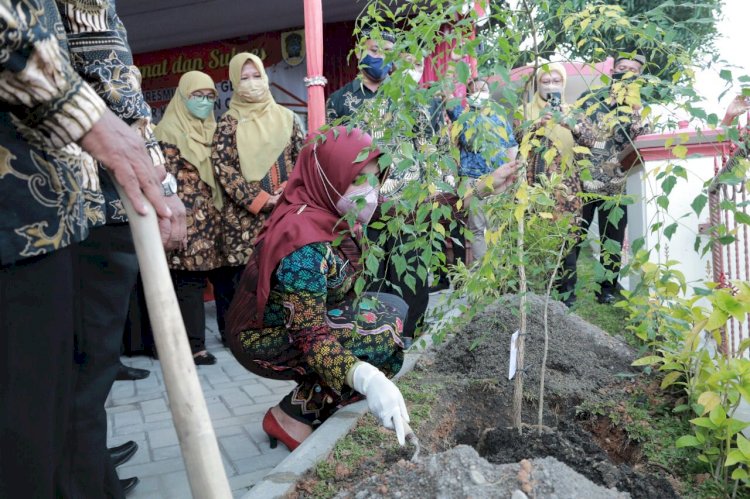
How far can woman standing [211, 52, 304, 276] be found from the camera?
414 centimetres

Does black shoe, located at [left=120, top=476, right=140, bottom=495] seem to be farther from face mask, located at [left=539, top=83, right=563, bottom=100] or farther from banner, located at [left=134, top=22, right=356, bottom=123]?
banner, located at [left=134, top=22, right=356, bottom=123]

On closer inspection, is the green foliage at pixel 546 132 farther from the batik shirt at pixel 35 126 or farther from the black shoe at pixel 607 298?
the black shoe at pixel 607 298

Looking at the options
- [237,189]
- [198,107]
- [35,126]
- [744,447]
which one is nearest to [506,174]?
[744,447]

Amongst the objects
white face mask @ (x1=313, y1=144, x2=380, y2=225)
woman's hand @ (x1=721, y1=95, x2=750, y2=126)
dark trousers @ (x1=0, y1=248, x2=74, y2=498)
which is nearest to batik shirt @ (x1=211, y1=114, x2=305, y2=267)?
white face mask @ (x1=313, y1=144, x2=380, y2=225)

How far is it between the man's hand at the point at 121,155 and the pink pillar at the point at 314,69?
9.51 feet

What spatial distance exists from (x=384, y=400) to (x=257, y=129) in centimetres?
281

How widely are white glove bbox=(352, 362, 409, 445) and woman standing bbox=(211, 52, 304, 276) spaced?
229 centimetres

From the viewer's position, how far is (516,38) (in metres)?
1.92

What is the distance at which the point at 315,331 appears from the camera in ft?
7.35

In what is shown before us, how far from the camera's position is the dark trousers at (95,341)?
1.68m

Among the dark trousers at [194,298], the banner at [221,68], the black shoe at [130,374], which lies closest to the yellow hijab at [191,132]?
the dark trousers at [194,298]

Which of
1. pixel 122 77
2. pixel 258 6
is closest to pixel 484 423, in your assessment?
pixel 122 77

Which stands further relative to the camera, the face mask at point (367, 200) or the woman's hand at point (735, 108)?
the face mask at point (367, 200)

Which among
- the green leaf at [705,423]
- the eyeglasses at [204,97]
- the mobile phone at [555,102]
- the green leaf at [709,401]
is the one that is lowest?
the green leaf at [705,423]
